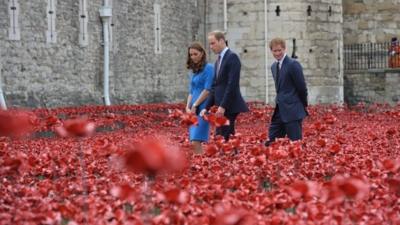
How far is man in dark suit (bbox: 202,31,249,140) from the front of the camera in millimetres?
9172

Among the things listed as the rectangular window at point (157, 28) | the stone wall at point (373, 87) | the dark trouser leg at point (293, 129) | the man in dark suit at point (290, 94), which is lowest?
the stone wall at point (373, 87)

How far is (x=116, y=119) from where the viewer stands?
15.5 metres

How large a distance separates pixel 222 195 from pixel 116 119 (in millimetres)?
9718

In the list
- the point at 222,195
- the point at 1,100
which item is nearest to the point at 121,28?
the point at 1,100

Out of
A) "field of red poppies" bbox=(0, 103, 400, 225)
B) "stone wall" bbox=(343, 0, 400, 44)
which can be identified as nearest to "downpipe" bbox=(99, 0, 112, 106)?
"stone wall" bbox=(343, 0, 400, 44)

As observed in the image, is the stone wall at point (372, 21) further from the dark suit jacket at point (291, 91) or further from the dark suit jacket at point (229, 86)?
the dark suit jacket at point (229, 86)

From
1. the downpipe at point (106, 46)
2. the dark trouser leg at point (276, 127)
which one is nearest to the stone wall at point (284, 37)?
the downpipe at point (106, 46)

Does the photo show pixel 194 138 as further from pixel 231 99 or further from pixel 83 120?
pixel 83 120

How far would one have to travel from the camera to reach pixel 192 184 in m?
6.33

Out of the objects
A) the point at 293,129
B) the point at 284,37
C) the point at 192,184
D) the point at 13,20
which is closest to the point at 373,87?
the point at 284,37

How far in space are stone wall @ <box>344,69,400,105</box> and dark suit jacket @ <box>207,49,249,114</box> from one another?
53.4 feet

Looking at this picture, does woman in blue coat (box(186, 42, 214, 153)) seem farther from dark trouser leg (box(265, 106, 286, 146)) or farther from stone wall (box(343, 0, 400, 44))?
stone wall (box(343, 0, 400, 44))

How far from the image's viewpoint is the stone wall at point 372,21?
1085 inches

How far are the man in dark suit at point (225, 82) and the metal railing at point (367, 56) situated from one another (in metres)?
17.9
